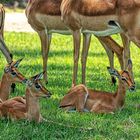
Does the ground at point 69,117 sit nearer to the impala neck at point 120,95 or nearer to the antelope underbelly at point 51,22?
the impala neck at point 120,95

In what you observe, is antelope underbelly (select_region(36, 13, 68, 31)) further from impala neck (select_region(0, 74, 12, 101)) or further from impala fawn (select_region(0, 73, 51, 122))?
impala fawn (select_region(0, 73, 51, 122))

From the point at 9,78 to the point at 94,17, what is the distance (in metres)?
2.16

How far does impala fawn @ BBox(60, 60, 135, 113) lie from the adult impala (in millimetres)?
1364

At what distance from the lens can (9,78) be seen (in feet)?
29.6

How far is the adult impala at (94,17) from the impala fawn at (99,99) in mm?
1364

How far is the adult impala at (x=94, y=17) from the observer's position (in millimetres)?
10180

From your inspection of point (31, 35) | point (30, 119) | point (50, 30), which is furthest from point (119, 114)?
point (31, 35)

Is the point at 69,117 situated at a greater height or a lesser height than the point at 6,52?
lesser

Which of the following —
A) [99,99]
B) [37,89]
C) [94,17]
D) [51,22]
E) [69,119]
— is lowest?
[69,119]

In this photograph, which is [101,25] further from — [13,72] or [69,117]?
[69,117]

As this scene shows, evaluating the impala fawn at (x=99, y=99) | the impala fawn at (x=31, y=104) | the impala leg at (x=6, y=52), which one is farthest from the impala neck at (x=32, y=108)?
the impala leg at (x=6, y=52)

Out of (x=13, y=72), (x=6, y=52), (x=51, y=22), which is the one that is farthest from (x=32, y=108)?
(x=51, y=22)

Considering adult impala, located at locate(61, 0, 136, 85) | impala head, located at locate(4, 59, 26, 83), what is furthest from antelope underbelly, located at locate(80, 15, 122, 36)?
impala head, located at locate(4, 59, 26, 83)

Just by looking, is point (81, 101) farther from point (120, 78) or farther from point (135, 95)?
point (135, 95)
